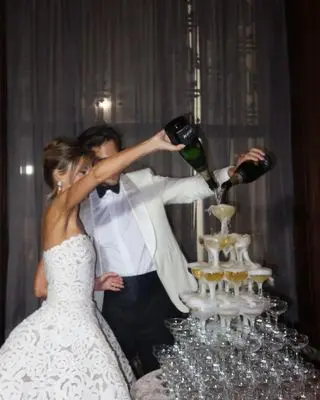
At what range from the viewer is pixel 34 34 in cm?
264

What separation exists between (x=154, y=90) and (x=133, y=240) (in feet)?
3.06

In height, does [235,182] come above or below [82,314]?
above

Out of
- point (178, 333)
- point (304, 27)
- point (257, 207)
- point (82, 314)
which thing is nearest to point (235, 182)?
point (178, 333)

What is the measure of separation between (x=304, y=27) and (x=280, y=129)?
50 centimetres

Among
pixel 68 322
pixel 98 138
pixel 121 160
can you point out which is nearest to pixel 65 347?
pixel 68 322

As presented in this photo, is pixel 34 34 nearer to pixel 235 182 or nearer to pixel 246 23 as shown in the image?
pixel 246 23

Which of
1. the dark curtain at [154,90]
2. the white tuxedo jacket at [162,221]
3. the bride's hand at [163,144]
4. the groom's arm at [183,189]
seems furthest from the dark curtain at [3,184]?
the bride's hand at [163,144]

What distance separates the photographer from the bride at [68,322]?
1371 millimetres

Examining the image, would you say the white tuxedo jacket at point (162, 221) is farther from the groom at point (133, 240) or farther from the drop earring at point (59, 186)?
the drop earring at point (59, 186)

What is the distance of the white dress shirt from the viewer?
81.6 inches

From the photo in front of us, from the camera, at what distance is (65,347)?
1.44m

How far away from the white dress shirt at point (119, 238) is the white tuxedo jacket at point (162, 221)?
0.03 meters

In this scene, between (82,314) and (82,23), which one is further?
(82,23)

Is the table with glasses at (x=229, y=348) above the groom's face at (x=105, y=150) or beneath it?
beneath
